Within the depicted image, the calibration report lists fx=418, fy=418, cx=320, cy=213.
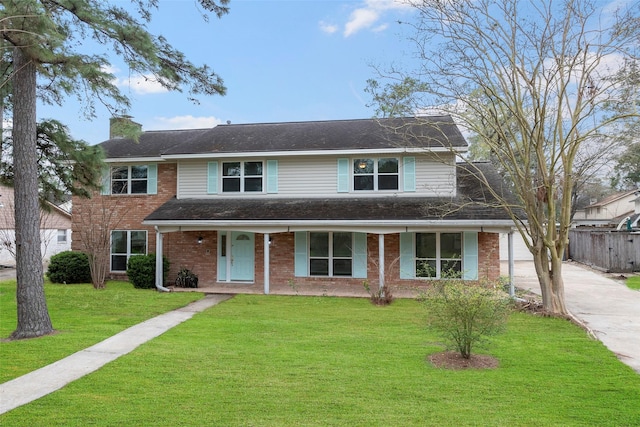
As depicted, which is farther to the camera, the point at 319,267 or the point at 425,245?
the point at 319,267

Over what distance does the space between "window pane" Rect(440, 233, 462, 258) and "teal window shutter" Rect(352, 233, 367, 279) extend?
2.62m

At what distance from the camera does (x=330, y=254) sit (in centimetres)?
1495

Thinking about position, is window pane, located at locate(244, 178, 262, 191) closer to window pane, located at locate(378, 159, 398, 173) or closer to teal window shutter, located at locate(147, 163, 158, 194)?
teal window shutter, located at locate(147, 163, 158, 194)

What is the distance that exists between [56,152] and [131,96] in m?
2.69

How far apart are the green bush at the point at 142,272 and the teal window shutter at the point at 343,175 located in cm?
742

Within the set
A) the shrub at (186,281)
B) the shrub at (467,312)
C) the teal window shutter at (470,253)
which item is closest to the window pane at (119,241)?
the shrub at (186,281)

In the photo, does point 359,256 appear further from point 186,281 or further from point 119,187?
point 119,187

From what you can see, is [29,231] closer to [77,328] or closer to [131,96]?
[77,328]

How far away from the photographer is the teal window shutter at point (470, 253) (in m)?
14.0

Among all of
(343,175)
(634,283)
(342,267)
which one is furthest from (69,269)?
(634,283)

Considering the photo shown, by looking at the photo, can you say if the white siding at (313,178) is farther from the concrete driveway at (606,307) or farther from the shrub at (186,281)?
the concrete driveway at (606,307)

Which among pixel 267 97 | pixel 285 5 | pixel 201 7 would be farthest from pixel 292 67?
pixel 201 7

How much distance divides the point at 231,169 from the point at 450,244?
335 inches

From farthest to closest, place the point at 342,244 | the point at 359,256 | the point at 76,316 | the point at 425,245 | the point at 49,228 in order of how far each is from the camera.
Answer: the point at 49,228
the point at 342,244
the point at 359,256
the point at 425,245
the point at 76,316
